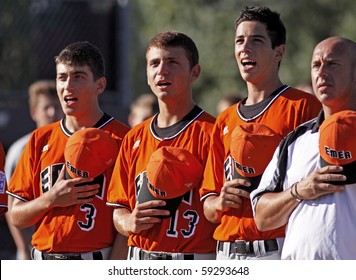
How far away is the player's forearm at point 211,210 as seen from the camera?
6988 mm

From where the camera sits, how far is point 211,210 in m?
7.01

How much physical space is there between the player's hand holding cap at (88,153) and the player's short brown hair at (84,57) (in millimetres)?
534

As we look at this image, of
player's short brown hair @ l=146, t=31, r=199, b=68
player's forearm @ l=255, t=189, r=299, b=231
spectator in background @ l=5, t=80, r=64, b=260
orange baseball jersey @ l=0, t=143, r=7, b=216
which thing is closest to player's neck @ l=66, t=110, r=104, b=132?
orange baseball jersey @ l=0, t=143, r=7, b=216

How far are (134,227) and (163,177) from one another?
42cm

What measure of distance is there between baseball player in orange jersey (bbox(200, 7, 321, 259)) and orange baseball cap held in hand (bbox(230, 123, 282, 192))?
0.21 ft

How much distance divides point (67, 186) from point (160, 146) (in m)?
0.70

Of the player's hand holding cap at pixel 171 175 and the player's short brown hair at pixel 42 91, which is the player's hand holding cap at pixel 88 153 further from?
the player's short brown hair at pixel 42 91

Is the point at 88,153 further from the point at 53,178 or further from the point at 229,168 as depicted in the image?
the point at 229,168

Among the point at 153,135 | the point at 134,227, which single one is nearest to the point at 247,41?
the point at 153,135

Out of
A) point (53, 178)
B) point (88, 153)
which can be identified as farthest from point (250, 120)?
point (53, 178)

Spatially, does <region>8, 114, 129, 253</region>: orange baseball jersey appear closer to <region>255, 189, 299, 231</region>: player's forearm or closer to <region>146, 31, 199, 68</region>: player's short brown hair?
<region>146, 31, 199, 68</region>: player's short brown hair
